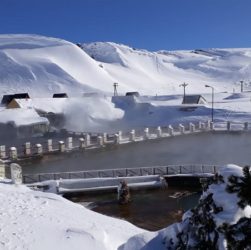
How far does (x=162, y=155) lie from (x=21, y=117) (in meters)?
15.5

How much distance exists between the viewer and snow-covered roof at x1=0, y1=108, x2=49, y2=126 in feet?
118

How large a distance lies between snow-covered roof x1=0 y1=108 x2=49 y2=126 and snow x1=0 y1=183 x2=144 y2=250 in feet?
76.7

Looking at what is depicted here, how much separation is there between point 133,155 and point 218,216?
2196cm

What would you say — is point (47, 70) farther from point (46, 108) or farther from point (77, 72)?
point (46, 108)

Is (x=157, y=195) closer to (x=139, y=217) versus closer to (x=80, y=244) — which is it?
(x=139, y=217)

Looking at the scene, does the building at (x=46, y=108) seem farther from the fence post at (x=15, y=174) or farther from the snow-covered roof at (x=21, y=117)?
the fence post at (x=15, y=174)

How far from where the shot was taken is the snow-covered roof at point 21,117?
36.1 m

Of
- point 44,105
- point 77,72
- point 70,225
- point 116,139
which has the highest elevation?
point 77,72

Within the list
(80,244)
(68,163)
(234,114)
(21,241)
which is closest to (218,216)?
(80,244)

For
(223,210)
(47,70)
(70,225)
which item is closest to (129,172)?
(70,225)

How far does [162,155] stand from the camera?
27.5 m

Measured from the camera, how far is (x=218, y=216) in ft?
18.6

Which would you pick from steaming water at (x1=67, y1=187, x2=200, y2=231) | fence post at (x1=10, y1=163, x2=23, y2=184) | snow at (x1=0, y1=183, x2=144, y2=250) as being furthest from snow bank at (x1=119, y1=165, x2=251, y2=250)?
fence post at (x1=10, y1=163, x2=23, y2=184)

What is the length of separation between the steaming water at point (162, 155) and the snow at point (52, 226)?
36.8ft
